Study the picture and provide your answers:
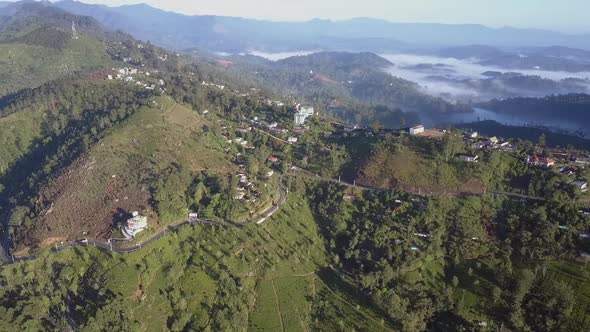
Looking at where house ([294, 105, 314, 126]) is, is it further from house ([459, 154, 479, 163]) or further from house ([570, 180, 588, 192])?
house ([570, 180, 588, 192])

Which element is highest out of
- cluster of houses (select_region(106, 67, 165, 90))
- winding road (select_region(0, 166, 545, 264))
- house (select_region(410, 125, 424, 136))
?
cluster of houses (select_region(106, 67, 165, 90))

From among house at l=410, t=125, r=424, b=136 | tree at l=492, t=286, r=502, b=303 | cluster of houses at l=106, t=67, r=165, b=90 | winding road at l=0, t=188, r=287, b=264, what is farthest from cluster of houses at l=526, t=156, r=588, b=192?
cluster of houses at l=106, t=67, r=165, b=90

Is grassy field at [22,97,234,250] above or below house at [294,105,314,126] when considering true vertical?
below

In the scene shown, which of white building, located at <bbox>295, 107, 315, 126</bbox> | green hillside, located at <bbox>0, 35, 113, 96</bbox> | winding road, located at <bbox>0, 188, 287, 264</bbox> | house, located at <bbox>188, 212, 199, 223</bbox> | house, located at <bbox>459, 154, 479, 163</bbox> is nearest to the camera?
winding road, located at <bbox>0, 188, 287, 264</bbox>

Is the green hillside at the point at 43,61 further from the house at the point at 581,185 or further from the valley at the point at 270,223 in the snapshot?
the house at the point at 581,185

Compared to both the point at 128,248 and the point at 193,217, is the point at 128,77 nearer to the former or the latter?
the point at 193,217

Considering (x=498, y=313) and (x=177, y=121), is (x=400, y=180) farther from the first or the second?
(x=177, y=121)

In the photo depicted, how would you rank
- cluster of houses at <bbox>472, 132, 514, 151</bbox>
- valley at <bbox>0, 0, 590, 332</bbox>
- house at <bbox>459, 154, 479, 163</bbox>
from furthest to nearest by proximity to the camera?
cluster of houses at <bbox>472, 132, 514, 151</bbox> < house at <bbox>459, 154, 479, 163</bbox> < valley at <bbox>0, 0, 590, 332</bbox>
